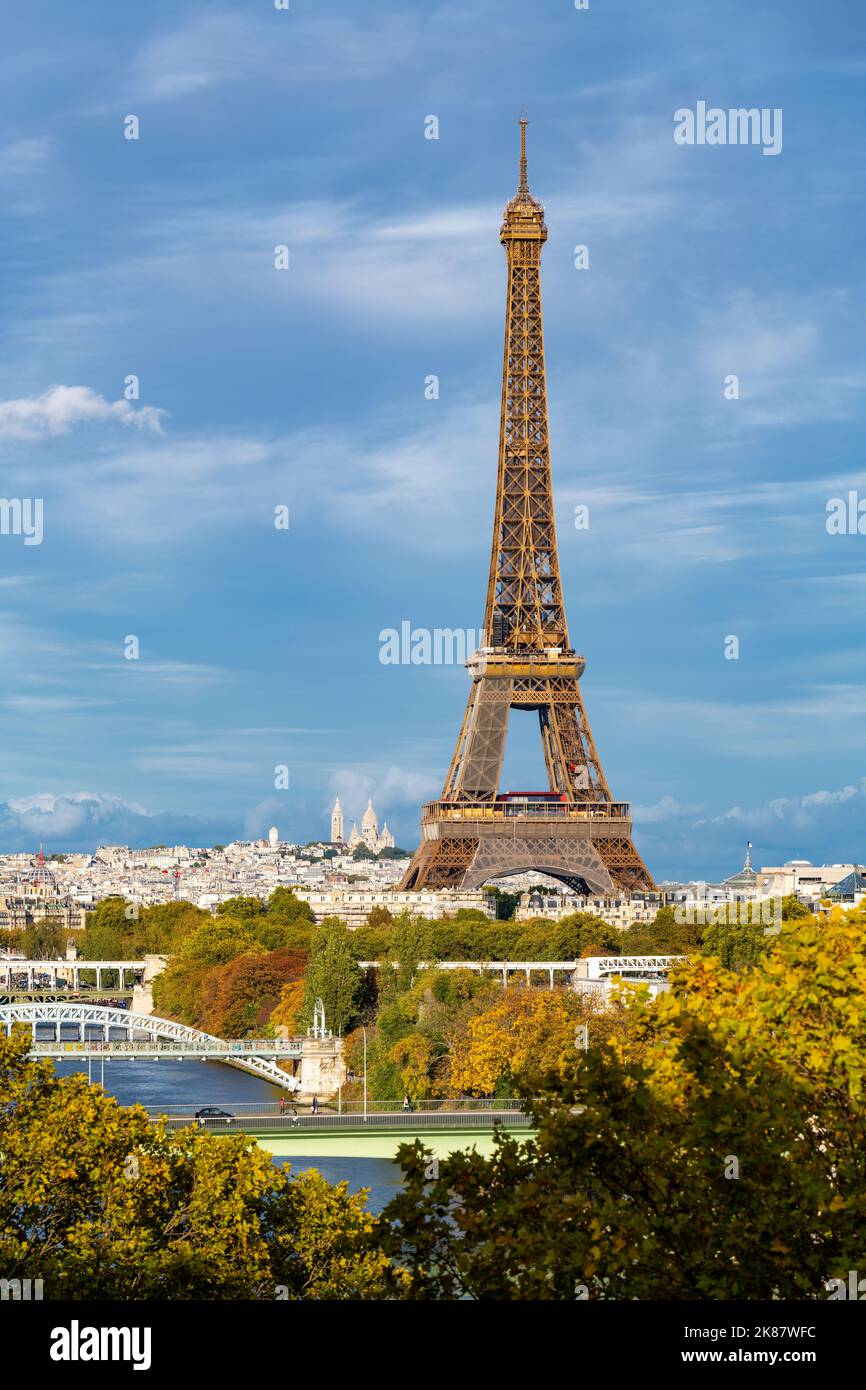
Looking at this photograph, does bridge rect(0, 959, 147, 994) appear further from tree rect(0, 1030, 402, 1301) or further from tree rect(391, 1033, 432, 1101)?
tree rect(0, 1030, 402, 1301)

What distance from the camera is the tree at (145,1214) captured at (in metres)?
21.7

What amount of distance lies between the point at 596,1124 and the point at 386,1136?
1350 inches

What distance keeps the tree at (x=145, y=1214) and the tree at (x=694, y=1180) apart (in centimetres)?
495

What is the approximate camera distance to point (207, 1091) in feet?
216

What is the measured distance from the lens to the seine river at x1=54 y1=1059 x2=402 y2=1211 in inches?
1754

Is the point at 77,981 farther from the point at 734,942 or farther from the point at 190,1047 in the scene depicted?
the point at 734,942

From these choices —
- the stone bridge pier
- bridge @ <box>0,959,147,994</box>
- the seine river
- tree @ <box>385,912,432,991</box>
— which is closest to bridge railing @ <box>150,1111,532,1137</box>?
the seine river

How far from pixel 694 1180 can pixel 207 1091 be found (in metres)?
51.3

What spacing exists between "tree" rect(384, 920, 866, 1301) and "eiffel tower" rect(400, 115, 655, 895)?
71242mm

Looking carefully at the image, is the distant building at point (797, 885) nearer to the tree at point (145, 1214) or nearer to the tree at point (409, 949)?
the tree at point (409, 949)

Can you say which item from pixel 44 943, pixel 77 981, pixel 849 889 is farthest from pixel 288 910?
pixel 44 943

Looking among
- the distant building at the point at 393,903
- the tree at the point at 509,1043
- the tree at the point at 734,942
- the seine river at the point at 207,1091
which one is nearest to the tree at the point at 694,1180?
the seine river at the point at 207,1091
